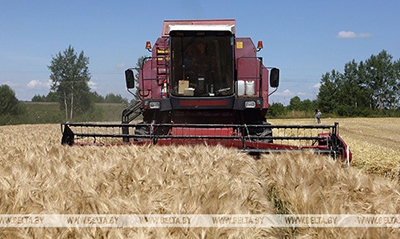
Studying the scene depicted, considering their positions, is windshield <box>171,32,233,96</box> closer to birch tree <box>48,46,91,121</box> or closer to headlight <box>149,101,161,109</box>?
headlight <box>149,101,161,109</box>

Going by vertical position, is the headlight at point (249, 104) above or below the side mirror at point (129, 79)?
below

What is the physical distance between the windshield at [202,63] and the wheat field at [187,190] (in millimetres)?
3559

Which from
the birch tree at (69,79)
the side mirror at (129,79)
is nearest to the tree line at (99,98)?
the birch tree at (69,79)

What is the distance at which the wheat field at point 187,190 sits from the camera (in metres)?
2.42

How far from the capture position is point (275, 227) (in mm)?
2949

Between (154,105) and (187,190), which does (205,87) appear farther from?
(187,190)

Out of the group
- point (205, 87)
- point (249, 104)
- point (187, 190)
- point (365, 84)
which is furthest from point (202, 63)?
point (365, 84)

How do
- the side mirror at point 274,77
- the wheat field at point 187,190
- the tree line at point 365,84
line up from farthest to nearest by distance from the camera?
the tree line at point 365,84 < the side mirror at point 274,77 < the wheat field at point 187,190

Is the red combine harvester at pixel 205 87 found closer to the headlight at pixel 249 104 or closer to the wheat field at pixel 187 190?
the headlight at pixel 249 104

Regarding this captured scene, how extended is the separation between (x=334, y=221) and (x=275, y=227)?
0.47 metres

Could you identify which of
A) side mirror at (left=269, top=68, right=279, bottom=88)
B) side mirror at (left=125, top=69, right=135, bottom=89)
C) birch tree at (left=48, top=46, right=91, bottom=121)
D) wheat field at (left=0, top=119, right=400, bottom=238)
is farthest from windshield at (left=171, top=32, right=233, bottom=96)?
birch tree at (left=48, top=46, right=91, bottom=121)

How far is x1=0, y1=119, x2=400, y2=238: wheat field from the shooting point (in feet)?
7.94

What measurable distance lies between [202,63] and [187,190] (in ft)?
19.3

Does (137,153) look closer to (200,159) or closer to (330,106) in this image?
(200,159)
